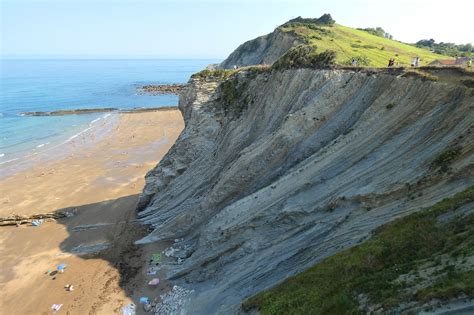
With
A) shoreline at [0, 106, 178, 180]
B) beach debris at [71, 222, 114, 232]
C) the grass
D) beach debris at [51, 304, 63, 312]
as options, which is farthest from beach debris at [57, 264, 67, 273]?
shoreline at [0, 106, 178, 180]

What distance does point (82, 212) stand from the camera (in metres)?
38.8

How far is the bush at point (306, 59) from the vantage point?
95.7ft

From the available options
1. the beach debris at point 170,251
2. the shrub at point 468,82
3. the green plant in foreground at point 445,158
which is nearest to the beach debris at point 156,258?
the beach debris at point 170,251

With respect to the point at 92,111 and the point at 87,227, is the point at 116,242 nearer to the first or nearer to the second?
the point at 87,227

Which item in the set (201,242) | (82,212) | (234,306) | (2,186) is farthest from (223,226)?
(2,186)

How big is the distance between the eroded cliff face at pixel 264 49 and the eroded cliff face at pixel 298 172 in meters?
32.4

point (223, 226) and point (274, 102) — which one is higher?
point (274, 102)

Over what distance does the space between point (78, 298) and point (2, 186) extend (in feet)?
95.1

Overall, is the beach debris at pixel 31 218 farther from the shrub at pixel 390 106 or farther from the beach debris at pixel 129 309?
the shrub at pixel 390 106

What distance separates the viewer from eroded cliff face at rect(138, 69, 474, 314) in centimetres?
1722

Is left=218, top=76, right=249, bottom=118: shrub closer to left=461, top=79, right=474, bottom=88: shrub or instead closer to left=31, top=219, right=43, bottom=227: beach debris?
left=461, top=79, right=474, bottom=88: shrub

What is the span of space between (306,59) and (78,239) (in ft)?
79.8

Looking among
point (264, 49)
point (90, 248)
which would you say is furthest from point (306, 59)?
point (264, 49)

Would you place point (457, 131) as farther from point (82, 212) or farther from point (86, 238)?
point (82, 212)
